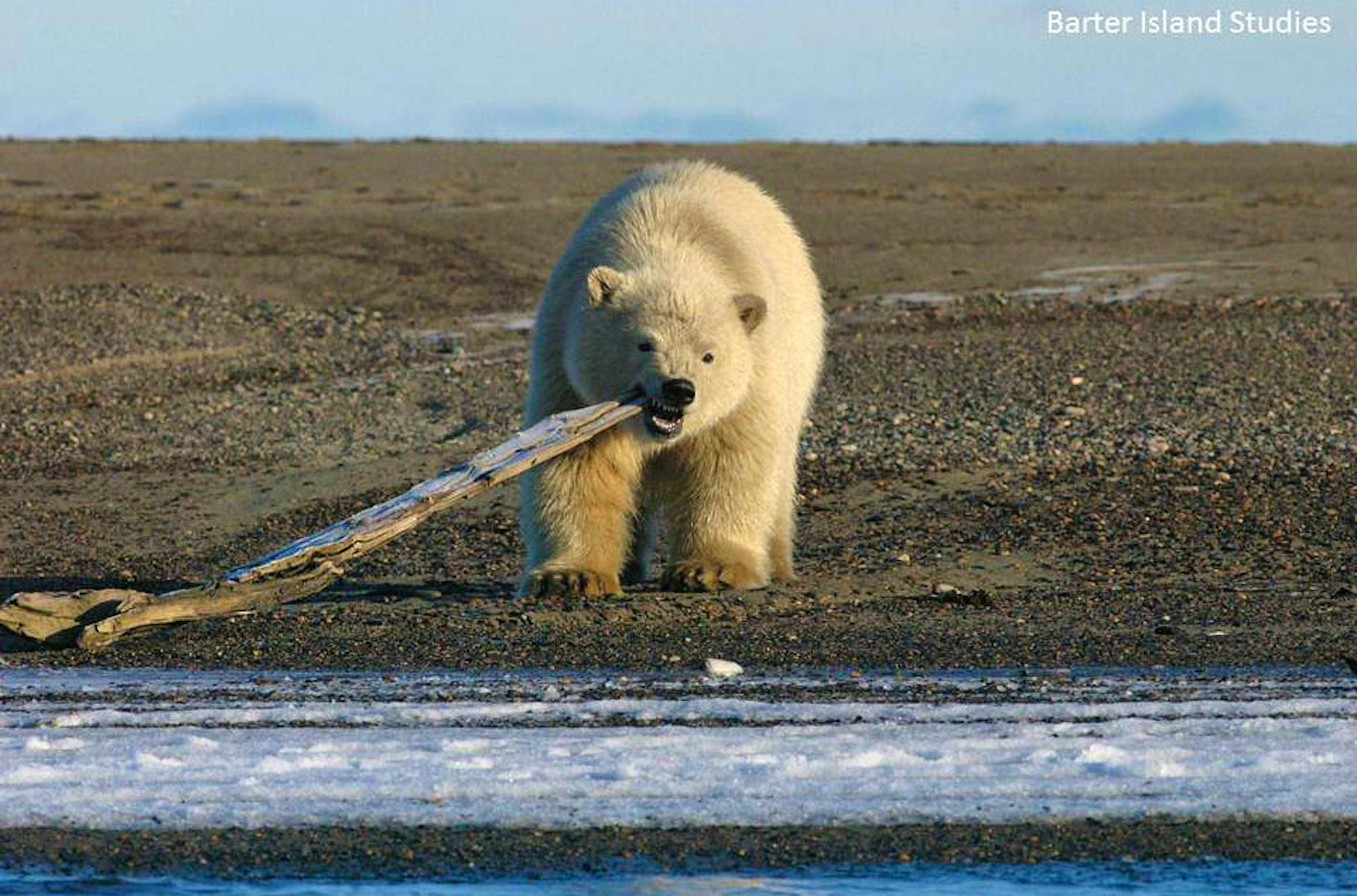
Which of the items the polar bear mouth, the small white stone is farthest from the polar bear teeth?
the small white stone

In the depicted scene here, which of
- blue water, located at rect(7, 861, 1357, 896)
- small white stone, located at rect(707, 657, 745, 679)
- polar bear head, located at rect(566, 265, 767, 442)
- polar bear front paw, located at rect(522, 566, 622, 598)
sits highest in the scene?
polar bear head, located at rect(566, 265, 767, 442)

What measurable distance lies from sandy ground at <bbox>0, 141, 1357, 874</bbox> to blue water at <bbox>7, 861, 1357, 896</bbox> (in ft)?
8.62

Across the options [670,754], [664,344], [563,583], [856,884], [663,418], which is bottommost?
[856,884]

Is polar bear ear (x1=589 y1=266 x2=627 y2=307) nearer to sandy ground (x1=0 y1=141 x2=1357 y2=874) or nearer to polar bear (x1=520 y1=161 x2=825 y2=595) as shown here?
polar bear (x1=520 y1=161 x2=825 y2=595)

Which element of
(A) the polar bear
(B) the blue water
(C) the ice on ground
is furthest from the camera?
(A) the polar bear

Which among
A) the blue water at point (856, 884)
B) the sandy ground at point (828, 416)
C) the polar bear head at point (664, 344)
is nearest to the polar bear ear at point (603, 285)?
the polar bear head at point (664, 344)

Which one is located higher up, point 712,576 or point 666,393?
point 666,393

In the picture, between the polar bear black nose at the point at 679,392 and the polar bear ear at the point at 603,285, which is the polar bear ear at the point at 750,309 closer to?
the polar bear ear at the point at 603,285

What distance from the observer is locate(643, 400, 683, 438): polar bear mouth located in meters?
8.63

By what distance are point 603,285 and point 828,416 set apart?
5537 millimetres

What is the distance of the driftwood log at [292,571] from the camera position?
25.9ft

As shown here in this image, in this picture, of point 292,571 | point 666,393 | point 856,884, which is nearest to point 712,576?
point 666,393

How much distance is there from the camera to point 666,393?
856 centimetres

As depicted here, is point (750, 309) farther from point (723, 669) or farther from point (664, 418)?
point (723, 669)
